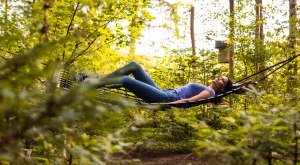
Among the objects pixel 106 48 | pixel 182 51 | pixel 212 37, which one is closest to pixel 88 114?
pixel 106 48

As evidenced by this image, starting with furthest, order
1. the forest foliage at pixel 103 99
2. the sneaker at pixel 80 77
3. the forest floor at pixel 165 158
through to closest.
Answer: the forest floor at pixel 165 158
the sneaker at pixel 80 77
the forest foliage at pixel 103 99

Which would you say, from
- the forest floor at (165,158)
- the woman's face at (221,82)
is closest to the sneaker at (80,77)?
the forest floor at (165,158)

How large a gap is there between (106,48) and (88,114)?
2.80 meters

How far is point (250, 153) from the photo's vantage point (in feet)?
4.21

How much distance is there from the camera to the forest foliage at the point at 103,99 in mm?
779

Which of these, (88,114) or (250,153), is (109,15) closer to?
(250,153)

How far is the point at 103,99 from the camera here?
1.00 meters

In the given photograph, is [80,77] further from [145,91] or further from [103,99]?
[103,99]

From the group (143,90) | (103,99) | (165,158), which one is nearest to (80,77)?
(143,90)

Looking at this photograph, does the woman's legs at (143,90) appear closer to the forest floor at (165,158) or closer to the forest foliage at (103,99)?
the forest foliage at (103,99)

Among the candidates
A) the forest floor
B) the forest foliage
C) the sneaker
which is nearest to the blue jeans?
the forest foliage

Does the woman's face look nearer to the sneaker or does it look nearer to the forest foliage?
the forest foliage

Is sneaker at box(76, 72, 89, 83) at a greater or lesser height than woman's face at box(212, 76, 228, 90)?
greater

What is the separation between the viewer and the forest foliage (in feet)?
2.56
